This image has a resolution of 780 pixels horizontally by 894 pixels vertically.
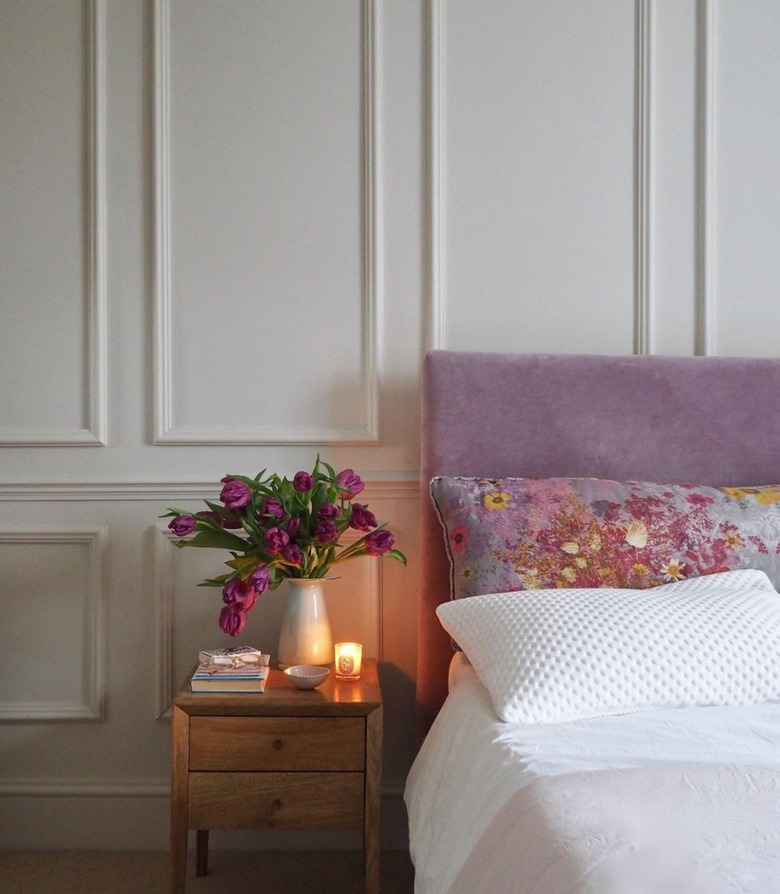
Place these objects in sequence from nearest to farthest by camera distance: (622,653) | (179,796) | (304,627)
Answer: (622,653) < (179,796) < (304,627)

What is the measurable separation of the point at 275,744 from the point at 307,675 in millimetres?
161

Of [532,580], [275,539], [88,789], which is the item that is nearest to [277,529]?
[275,539]

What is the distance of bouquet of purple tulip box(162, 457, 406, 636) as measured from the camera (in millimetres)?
1779

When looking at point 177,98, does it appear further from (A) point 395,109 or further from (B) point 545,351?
(B) point 545,351

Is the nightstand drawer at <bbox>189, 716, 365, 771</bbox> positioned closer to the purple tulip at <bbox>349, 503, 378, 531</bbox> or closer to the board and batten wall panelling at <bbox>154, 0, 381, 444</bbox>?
the purple tulip at <bbox>349, 503, 378, 531</bbox>

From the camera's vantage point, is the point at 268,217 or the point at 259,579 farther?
the point at 268,217

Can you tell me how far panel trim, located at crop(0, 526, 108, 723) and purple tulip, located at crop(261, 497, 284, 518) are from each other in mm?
659

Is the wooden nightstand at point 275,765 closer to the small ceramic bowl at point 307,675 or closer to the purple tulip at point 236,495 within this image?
the small ceramic bowl at point 307,675

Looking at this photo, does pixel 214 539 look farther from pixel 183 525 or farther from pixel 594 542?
pixel 594 542

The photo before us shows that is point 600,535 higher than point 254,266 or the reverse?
the reverse

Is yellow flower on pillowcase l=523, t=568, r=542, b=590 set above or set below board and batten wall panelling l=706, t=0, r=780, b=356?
below

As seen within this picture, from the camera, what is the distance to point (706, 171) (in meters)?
2.26

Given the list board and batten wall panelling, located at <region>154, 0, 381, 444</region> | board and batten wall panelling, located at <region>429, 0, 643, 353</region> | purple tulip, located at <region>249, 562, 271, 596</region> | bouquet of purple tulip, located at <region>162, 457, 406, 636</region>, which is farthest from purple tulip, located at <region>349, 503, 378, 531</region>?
board and batten wall panelling, located at <region>429, 0, 643, 353</region>

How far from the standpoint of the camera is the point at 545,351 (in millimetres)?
2254
